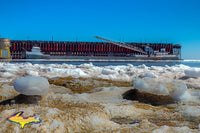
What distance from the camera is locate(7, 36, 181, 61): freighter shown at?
34.7 meters

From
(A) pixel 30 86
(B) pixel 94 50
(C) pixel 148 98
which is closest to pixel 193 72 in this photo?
(C) pixel 148 98

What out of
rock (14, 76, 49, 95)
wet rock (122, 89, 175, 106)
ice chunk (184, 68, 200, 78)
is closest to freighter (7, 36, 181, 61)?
ice chunk (184, 68, 200, 78)

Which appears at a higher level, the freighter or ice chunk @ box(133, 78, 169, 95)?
the freighter

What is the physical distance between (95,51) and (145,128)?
38477 millimetres

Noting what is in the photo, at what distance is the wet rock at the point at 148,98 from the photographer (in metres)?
2.14

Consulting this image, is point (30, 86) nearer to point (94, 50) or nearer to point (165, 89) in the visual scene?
point (165, 89)

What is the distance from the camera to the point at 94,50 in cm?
3916

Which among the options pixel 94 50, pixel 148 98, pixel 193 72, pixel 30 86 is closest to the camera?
pixel 30 86

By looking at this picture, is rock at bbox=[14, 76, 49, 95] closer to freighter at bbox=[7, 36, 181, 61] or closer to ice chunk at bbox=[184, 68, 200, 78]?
ice chunk at bbox=[184, 68, 200, 78]

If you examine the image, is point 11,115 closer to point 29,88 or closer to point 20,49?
point 29,88

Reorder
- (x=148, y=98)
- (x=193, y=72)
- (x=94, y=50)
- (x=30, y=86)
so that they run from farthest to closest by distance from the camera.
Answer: (x=94, y=50), (x=193, y=72), (x=148, y=98), (x=30, y=86)

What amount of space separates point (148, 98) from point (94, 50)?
122 feet

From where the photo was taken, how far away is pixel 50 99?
188 cm

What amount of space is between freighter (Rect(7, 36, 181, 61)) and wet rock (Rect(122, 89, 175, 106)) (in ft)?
105
